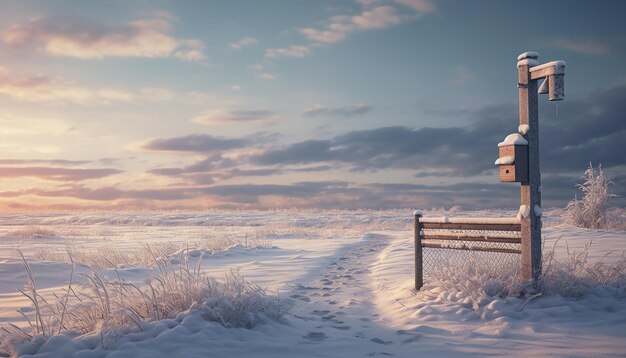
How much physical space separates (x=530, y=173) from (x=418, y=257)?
2.71m

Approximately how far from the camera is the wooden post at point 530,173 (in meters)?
7.07

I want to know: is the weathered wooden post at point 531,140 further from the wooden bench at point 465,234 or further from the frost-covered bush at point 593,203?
the frost-covered bush at point 593,203

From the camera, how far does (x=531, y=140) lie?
734cm

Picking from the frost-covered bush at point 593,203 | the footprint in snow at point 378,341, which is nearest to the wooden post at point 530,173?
the footprint in snow at point 378,341

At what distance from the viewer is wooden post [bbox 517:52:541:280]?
707cm

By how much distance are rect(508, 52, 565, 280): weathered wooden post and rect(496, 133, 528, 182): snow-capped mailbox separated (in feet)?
0.07

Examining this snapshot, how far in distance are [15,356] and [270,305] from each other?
311cm

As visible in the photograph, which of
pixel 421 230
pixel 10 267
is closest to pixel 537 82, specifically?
pixel 421 230

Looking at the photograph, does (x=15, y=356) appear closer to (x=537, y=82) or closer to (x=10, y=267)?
(x=10, y=267)

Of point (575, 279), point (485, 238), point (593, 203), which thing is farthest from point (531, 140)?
point (593, 203)

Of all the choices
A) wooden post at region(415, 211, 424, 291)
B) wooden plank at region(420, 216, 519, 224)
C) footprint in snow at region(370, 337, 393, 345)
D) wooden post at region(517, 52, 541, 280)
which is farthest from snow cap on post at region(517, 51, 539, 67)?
footprint in snow at region(370, 337, 393, 345)

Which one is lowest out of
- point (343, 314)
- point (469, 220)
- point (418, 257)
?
point (343, 314)

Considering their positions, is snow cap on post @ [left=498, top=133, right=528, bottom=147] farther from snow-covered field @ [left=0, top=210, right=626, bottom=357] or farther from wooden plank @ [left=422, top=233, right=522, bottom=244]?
snow-covered field @ [left=0, top=210, right=626, bottom=357]

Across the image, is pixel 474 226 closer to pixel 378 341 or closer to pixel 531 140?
pixel 531 140
